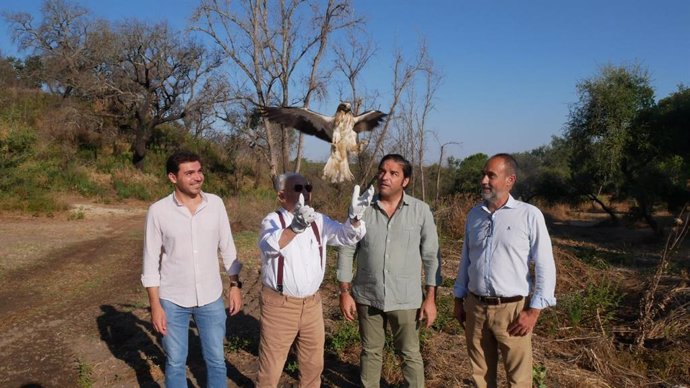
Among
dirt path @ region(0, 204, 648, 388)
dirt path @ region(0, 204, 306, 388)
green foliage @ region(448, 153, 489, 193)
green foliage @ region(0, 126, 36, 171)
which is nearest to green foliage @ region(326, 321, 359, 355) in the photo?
dirt path @ region(0, 204, 648, 388)

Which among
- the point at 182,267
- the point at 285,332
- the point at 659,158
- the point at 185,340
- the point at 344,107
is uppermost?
the point at 659,158

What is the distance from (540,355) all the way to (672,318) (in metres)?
1.39

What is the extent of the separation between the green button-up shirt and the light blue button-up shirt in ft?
1.07

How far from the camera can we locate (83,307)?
5668mm

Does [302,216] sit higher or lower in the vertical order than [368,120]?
lower

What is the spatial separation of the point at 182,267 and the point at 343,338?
74.9 inches

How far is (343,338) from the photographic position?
13.7ft

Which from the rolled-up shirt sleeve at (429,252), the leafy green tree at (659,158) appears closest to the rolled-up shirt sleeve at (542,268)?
the rolled-up shirt sleeve at (429,252)

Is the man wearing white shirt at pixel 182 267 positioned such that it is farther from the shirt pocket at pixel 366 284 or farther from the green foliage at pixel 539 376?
A: the green foliage at pixel 539 376

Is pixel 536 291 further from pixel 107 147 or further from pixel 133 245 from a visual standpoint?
pixel 107 147

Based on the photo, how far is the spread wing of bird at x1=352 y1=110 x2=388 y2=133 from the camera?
5097mm

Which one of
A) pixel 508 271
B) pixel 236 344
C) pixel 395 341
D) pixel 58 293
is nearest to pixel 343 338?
pixel 236 344

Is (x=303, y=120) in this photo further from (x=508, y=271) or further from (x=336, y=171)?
(x=508, y=271)

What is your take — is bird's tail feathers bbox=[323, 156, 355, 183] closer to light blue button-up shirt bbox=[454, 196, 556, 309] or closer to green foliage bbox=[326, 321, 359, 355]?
green foliage bbox=[326, 321, 359, 355]
